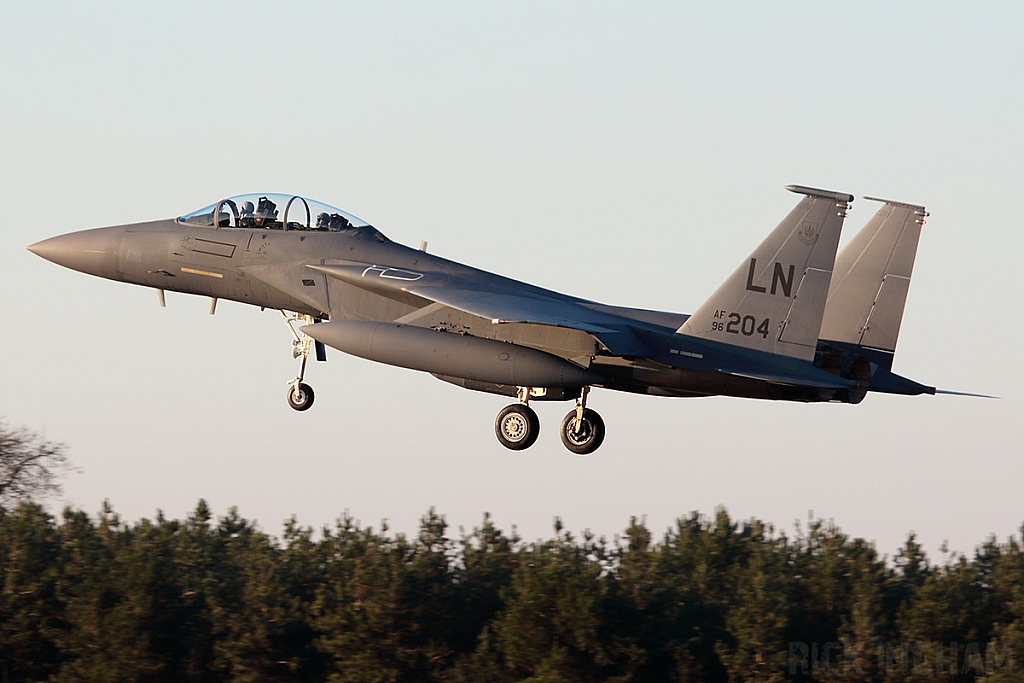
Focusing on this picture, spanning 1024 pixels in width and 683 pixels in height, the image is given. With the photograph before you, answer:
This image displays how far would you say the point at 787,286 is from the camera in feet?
65.9

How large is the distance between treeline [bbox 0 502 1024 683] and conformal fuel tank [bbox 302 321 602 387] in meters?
16.9

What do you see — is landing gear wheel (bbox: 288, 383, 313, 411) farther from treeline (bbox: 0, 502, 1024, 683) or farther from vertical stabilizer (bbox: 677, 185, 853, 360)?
treeline (bbox: 0, 502, 1024, 683)

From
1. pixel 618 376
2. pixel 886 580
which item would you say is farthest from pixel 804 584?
pixel 618 376

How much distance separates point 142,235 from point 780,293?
37.8ft

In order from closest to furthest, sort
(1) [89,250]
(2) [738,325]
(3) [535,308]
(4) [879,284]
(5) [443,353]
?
(2) [738,325] → (5) [443,353] → (3) [535,308] → (4) [879,284] → (1) [89,250]

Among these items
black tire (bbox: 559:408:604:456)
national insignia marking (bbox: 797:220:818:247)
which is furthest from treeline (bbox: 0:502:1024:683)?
national insignia marking (bbox: 797:220:818:247)

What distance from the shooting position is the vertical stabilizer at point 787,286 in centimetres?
1986

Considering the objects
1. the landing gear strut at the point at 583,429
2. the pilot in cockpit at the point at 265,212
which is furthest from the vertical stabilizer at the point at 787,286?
the pilot in cockpit at the point at 265,212

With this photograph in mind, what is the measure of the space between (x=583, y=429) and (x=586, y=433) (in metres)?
0.08

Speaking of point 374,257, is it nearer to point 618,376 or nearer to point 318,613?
point 618,376

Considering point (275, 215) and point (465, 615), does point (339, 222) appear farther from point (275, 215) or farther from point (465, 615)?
point (465, 615)

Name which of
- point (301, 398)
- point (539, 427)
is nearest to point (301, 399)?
point (301, 398)

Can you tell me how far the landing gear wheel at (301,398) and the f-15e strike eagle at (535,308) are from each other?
0.03 meters

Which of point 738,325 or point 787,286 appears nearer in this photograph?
point 787,286
